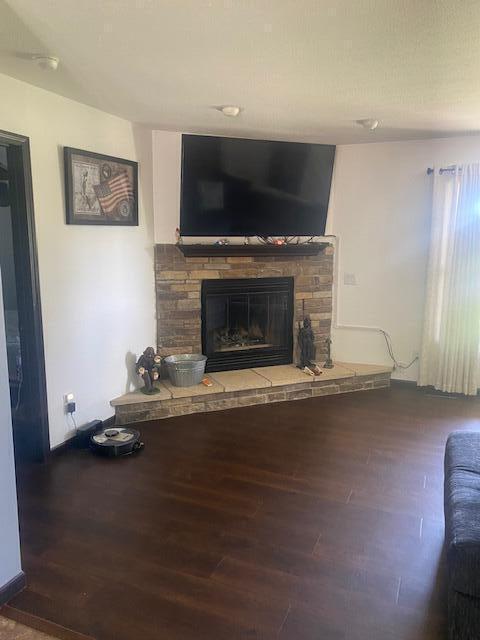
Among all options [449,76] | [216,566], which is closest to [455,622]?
[216,566]

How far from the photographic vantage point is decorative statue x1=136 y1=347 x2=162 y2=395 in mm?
4117

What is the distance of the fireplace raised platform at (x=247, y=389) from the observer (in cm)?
403

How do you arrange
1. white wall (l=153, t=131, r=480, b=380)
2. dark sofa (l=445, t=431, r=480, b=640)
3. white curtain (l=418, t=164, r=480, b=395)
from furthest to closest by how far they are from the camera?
1. white wall (l=153, t=131, r=480, b=380)
2. white curtain (l=418, t=164, r=480, b=395)
3. dark sofa (l=445, t=431, r=480, b=640)

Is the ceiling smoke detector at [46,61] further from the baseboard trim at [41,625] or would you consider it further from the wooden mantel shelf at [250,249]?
the baseboard trim at [41,625]

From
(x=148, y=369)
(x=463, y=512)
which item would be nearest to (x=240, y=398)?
(x=148, y=369)

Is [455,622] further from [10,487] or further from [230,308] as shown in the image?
[230,308]

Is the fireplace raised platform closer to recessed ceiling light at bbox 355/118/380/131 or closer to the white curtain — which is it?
the white curtain

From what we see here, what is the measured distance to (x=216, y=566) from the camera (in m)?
2.27

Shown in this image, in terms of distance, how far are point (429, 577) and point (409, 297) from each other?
310cm

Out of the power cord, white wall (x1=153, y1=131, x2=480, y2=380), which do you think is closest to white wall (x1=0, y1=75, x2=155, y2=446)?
white wall (x1=153, y1=131, x2=480, y2=380)

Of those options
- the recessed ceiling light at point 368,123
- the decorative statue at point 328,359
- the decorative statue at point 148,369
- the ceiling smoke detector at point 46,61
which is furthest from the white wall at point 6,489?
the decorative statue at point 328,359

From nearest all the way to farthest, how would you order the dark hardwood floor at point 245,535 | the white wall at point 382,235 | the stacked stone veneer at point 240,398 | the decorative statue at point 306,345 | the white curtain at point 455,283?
the dark hardwood floor at point 245,535 → the stacked stone veneer at point 240,398 → the white curtain at point 455,283 → the white wall at point 382,235 → the decorative statue at point 306,345

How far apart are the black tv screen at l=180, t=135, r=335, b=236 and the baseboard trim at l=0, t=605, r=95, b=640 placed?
126 inches

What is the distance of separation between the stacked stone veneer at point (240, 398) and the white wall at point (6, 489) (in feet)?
6.06
